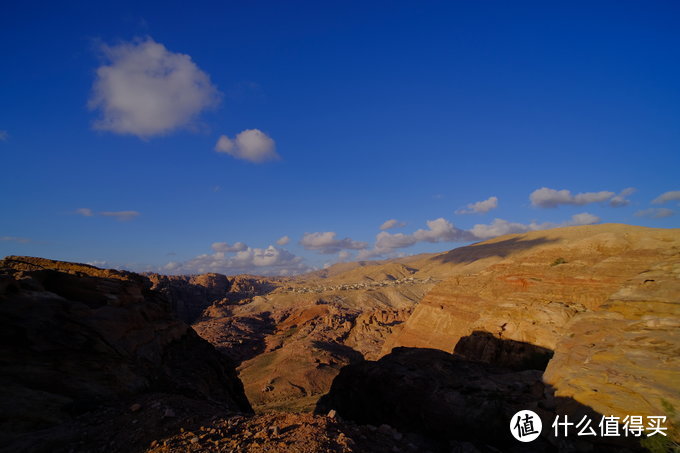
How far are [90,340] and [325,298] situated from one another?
8042 centimetres

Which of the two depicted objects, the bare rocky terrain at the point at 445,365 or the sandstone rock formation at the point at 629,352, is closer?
the bare rocky terrain at the point at 445,365

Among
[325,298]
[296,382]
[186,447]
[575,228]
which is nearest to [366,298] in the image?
[325,298]

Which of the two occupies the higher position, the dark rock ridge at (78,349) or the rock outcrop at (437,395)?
the dark rock ridge at (78,349)

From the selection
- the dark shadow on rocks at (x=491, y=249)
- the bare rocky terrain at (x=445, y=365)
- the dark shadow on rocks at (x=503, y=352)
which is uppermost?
the dark shadow on rocks at (x=491, y=249)

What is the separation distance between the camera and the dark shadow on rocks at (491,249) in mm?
129625

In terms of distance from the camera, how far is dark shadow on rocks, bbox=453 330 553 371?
696 inches

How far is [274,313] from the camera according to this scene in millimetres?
79000

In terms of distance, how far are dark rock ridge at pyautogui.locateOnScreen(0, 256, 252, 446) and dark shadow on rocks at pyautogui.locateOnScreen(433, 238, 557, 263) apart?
13562 cm

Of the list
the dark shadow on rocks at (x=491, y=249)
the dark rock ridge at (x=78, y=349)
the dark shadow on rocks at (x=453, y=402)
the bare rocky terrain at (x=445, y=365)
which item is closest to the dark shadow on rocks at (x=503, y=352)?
the bare rocky terrain at (x=445, y=365)

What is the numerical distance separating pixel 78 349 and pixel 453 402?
1304 cm

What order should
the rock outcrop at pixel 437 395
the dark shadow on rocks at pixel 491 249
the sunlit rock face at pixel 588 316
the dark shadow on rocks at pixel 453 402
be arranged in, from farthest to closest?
the dark shadow on rocks at pixel 491 249 → the rock outcrop at pixel 437 395 → the dark shadow on rocks at pixel 453 402 → the sunlit rock face at pixel 588 316

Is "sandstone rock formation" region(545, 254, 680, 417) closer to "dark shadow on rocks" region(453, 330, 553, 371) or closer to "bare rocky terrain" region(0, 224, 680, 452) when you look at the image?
"bare rocky terrain" region(0, 224, 680, 452)

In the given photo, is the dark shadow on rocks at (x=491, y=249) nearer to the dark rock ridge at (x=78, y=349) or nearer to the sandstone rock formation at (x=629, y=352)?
the sandstone rock formation at (x=629, y=352)

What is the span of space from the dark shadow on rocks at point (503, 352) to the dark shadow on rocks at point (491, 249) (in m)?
119
